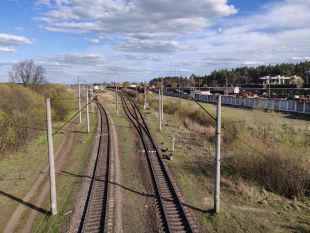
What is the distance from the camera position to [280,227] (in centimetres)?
1327

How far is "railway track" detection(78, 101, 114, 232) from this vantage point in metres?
13.1

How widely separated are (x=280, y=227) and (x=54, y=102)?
39726 millimetres

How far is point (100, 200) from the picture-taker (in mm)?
15812

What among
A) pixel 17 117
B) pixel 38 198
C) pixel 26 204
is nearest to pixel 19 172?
pixel 38 198

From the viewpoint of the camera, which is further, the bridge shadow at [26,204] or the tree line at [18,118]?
the tree line at [18,118]

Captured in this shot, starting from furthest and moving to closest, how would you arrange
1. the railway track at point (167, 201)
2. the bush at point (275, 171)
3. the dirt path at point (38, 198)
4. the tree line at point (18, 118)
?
1. the tree line at point (18, 118)
2. the bush at point (275, 171)
3. the dirt path at point (38, 198)
4. the railway track at point (167, 201)

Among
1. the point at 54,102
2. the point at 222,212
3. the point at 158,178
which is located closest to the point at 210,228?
the point at 222,212

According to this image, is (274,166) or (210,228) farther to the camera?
(274,166)

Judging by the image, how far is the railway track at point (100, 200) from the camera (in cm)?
1305

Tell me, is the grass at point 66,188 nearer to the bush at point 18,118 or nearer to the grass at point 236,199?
the bush at point 18,118

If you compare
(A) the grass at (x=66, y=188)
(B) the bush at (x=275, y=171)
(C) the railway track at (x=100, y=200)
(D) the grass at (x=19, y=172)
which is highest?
(B) the bush at (x=275, y=171)

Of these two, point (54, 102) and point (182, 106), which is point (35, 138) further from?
point (182, 106)

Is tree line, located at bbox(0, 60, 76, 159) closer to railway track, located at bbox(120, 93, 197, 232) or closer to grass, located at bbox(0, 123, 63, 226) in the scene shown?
grass, located at bbox(0, 123, 63, 226)

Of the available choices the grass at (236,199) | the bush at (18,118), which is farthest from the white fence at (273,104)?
the bush at (18,118)
